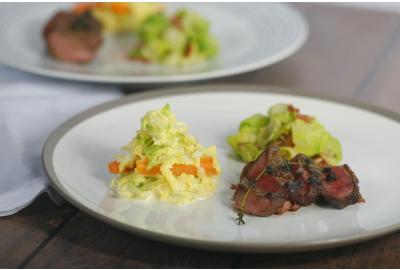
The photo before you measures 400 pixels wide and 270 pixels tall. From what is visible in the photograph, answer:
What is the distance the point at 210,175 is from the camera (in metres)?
2.25

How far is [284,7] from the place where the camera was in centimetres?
397

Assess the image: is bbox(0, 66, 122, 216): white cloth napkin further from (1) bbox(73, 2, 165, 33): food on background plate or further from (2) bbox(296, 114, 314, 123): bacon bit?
(2) bbox(296, 114, 314, 123): bacon bit

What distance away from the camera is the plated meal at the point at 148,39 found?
3.42 metres

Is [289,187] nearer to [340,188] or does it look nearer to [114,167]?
[340,188]

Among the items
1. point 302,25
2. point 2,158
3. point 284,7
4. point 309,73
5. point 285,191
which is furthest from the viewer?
point 284,7

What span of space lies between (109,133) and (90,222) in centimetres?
49

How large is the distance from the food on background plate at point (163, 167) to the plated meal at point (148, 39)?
1236mm

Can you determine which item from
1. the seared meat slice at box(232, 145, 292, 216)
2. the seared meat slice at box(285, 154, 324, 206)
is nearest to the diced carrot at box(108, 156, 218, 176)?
the seared meat slice at box(232, 145, 292, 216)

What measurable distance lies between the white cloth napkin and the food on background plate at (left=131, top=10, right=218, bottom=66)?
15.0 inches

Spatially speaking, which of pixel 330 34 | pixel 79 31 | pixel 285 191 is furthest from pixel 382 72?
pixel 285 191

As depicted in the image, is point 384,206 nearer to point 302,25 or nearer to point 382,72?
point 382,72

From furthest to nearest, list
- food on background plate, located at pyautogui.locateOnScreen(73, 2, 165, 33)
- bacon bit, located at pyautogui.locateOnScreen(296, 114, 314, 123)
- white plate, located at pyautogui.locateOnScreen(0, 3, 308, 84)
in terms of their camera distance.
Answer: food on background plate, located at pyautogui.locateOnScreen(73, 2, 165, 33) → white plate, located at pyautogui.locateOnScreen(0, 3, 308, 84) → bacon bit, located at pyautogui.locateOnScreen(296, 114, 314, 123)

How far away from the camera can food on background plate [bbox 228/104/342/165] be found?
239 cm

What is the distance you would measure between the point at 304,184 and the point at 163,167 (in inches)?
15.3
